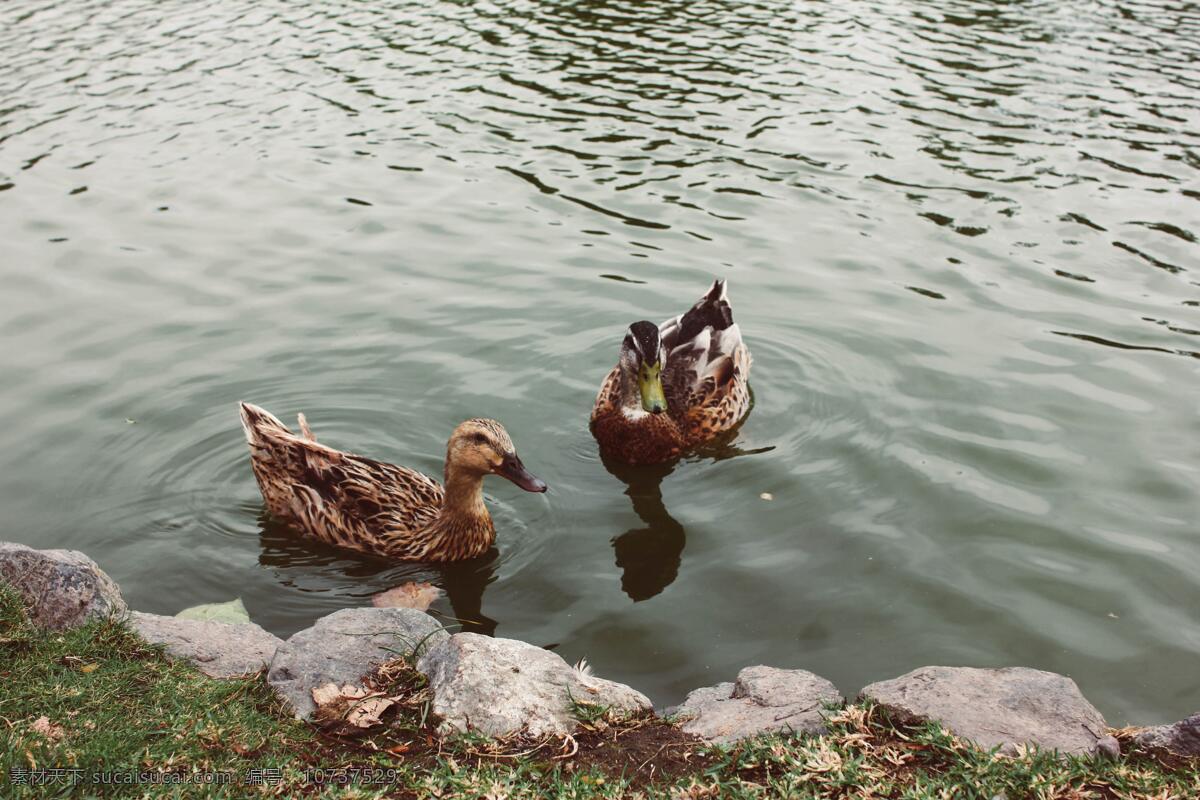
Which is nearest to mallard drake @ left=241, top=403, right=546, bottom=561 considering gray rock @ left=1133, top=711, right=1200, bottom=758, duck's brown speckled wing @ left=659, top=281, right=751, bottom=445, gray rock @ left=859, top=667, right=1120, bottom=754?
duck's brown speckled wing @ left=659, top=281, right=751, bottom=445

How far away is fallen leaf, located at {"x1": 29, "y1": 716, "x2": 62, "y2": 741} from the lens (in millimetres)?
4477

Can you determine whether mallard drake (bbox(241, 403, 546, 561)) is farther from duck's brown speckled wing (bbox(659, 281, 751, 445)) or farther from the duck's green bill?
duck's brown speckled wing (bbox(659, 281, 751, 445))

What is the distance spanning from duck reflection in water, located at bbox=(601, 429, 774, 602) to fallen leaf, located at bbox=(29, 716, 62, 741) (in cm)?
356

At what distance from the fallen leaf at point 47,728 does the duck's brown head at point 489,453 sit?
3.35m

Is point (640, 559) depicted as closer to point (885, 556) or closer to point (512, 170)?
point (885, 556)

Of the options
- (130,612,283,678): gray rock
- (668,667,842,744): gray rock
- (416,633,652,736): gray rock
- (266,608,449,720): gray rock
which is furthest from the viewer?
(130,612,283,678): gray rock

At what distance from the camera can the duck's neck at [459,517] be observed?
7.62 metres

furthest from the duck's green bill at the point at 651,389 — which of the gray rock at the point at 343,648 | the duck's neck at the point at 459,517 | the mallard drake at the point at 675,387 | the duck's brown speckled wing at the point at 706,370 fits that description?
the gray rock at the point at 343,648

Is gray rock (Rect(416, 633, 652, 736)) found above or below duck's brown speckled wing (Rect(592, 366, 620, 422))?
above

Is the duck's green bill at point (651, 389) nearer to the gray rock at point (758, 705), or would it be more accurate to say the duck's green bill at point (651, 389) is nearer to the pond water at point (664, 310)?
the pond water at point (664, 310)

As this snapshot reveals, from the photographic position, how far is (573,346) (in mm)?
10461

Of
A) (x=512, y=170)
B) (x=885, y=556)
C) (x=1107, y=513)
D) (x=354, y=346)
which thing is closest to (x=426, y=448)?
(x=354, y=346)

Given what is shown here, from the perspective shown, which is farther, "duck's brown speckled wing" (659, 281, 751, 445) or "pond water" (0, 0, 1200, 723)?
"duck's brown speckled wing" (659, 281, 751, 445)

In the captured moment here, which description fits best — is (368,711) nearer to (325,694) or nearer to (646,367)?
(325,694)
